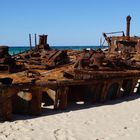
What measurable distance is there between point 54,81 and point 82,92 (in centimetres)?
203

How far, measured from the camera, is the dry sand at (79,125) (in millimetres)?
7527

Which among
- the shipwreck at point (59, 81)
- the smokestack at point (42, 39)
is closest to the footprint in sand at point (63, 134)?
the shipwreck at point (59, 81)

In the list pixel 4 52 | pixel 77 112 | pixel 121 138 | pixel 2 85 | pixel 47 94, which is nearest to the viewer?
pixel 121 138

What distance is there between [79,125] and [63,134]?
0.90 meters

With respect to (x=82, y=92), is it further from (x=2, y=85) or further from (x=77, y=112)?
(x=2, y=85)

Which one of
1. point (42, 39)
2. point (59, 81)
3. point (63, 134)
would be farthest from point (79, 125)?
point (42, 39)

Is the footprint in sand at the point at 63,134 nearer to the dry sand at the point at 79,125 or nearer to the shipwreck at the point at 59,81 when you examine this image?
the dry sand at the point at 79,125

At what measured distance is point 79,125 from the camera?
843 cm

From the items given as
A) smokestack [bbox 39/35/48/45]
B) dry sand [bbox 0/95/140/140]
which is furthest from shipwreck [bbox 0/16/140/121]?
smokestack [bbox 39/35/48/45]

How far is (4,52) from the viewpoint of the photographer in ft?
37.1

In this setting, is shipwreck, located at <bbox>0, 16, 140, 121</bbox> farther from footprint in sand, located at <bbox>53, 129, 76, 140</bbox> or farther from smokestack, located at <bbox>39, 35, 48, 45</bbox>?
smokestack, located at <bbox>39, 35, 48, 45</bbox>

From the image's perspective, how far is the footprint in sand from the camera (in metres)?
7.37

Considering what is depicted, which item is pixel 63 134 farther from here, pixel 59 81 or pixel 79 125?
pixel 59 81

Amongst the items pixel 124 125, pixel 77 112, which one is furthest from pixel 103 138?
pixel 77 112
